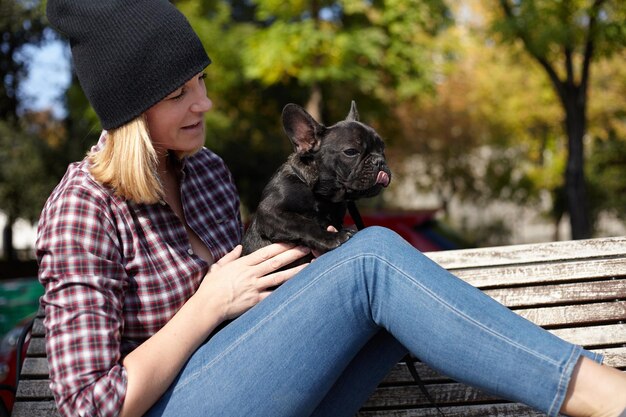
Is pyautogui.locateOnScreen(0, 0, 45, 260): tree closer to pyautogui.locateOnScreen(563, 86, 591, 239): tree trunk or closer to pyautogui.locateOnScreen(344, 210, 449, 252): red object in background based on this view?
pyautogui.locateOnScreen(563, 86, 591, 239): tree trunk

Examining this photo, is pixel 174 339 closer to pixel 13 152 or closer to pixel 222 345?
pixel 222 345

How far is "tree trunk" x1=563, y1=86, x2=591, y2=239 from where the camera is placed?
12.6 m

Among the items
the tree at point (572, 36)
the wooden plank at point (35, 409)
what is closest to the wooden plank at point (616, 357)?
the wooden plank at point (35, 409)

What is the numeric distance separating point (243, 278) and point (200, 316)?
0.23 meters

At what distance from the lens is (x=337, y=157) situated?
3061mm

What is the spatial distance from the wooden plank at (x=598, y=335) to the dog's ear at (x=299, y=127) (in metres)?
1.29

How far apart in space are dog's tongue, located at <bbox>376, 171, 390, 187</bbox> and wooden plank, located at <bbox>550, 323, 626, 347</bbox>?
92 centimetres

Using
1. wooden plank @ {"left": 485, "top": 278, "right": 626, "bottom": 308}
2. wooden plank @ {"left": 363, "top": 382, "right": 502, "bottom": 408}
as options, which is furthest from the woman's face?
wooden plank @ {"left": 485, "top": 278, "right": 626, "bottom": 308}

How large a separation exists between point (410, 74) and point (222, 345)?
13421 mm

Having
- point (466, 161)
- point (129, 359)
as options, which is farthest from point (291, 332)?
point (466, 161)

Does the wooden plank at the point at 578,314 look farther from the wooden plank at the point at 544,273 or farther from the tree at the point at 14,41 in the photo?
the tree at the point at 14,41

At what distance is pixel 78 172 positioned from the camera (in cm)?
238

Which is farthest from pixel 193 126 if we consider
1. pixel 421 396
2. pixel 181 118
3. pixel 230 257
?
pixel 421 396

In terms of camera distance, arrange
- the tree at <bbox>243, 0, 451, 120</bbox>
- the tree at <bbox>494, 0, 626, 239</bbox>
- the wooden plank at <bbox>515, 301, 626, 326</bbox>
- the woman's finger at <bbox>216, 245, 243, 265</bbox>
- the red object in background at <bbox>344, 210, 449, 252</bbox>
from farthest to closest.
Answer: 1. the tree at <bbox>243, 0, 451, 120</bbox>
2. the tree at <bbox>494, 0, 626, 239</bbox>
3. the red object in background at <bbox>344, 210, 449, 252</bbox>
4. the wooden plank at <bbox>515, 301, 626, 326</bbox>
5. the woman's finger at <bbox>216, 245, 243, 265</bbox>
